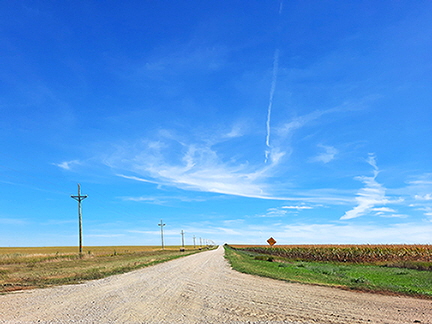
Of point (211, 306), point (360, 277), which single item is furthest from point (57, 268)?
point (360, 277)

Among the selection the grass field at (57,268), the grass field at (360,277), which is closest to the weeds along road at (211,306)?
the grass field at (360,277)

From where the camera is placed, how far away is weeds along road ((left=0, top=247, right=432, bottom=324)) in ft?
31.2

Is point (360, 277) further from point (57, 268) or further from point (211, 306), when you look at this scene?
point (57, 268)

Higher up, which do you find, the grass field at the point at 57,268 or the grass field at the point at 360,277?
the grass field at the point at 57,268

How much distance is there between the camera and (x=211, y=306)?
11531mm

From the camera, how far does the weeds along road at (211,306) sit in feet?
31.2

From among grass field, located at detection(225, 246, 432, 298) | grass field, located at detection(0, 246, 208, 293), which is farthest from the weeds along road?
grass field, located at detection(0, 246, 208, 293)

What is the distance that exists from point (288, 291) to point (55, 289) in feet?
36.8

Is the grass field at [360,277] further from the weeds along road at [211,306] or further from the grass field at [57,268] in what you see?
the grass field at [57,268]

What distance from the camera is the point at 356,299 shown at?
12.7 m

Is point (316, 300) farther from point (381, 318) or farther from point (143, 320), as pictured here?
point (143, 320)

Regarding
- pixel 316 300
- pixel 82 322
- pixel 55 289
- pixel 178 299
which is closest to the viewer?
pixel 82 322

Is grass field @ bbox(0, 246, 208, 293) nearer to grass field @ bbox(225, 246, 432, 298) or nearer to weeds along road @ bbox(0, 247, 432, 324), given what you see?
weeds along road @ bbox(0, 247, 432, 324)

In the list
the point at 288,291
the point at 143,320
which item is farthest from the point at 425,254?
the point at 143,320
